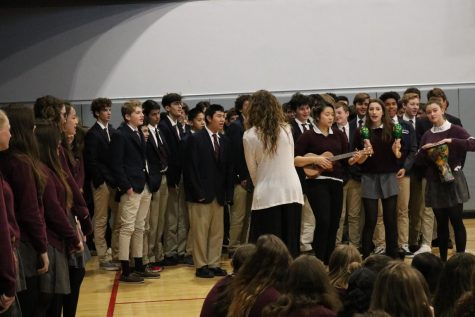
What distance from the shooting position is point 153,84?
1152 centimetres

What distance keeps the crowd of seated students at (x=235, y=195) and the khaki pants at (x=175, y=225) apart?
0.01 metres

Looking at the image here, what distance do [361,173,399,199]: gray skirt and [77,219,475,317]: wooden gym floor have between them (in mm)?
1713

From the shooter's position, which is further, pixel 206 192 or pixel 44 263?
pixel 206 192

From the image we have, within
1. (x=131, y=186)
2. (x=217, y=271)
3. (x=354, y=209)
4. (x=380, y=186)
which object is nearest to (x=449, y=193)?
(x=380, y=186)

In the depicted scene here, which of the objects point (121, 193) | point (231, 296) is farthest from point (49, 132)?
point (121, 193)

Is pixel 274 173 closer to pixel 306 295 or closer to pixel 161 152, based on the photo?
pixel 161 152

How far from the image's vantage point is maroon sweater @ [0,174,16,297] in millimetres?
3967

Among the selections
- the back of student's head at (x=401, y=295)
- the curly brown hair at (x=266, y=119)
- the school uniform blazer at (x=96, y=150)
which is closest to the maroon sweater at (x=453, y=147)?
the curly brown hair at (x=266, y=119)

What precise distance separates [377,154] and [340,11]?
4301 millimetres

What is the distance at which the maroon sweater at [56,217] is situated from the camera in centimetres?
496

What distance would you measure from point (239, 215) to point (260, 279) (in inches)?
199

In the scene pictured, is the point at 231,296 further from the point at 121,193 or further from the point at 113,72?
the point at 113,72

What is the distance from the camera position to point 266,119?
6.62 m

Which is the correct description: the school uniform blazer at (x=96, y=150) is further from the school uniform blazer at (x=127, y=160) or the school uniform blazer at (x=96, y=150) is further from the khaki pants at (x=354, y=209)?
the khaki pants at (x=354, y=209)
